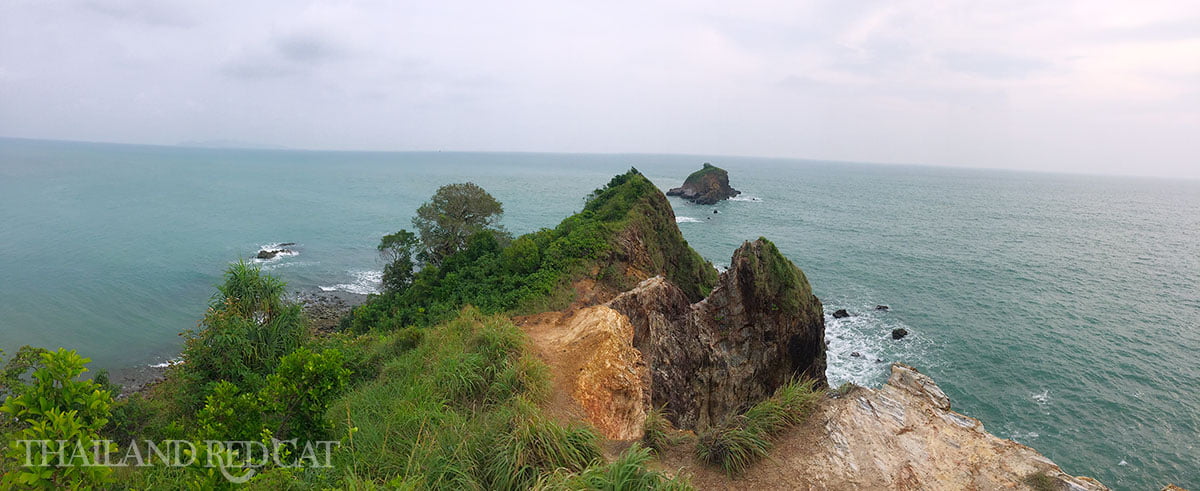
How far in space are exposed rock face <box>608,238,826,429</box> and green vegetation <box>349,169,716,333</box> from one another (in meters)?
2.63

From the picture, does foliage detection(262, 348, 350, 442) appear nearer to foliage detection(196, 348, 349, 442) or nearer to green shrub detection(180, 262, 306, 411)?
foliage detection(196, 348, 349, 442)

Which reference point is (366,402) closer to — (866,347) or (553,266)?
(553,266)

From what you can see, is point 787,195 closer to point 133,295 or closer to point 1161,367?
point 1161,367

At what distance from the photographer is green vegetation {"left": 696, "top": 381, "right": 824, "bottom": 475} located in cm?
847

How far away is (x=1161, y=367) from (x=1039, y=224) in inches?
2503

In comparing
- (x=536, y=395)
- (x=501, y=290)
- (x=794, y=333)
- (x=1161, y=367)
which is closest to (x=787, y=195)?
(x=1161, y=367)

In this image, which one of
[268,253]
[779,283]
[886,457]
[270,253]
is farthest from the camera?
[270,253]

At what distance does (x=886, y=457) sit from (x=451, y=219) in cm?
3017

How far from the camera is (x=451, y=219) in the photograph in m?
34.0

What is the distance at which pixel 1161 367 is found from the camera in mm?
30688

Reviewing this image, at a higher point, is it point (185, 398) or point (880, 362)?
point (185, 398)

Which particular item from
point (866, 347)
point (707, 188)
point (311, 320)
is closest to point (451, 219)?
point (311, 320)

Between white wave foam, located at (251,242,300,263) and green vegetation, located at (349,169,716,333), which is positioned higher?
green vegetation, located at (349,169,716,333)

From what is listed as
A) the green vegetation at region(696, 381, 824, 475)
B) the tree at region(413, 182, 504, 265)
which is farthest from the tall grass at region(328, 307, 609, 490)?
the tree at region(413, 182, 504, 265)
